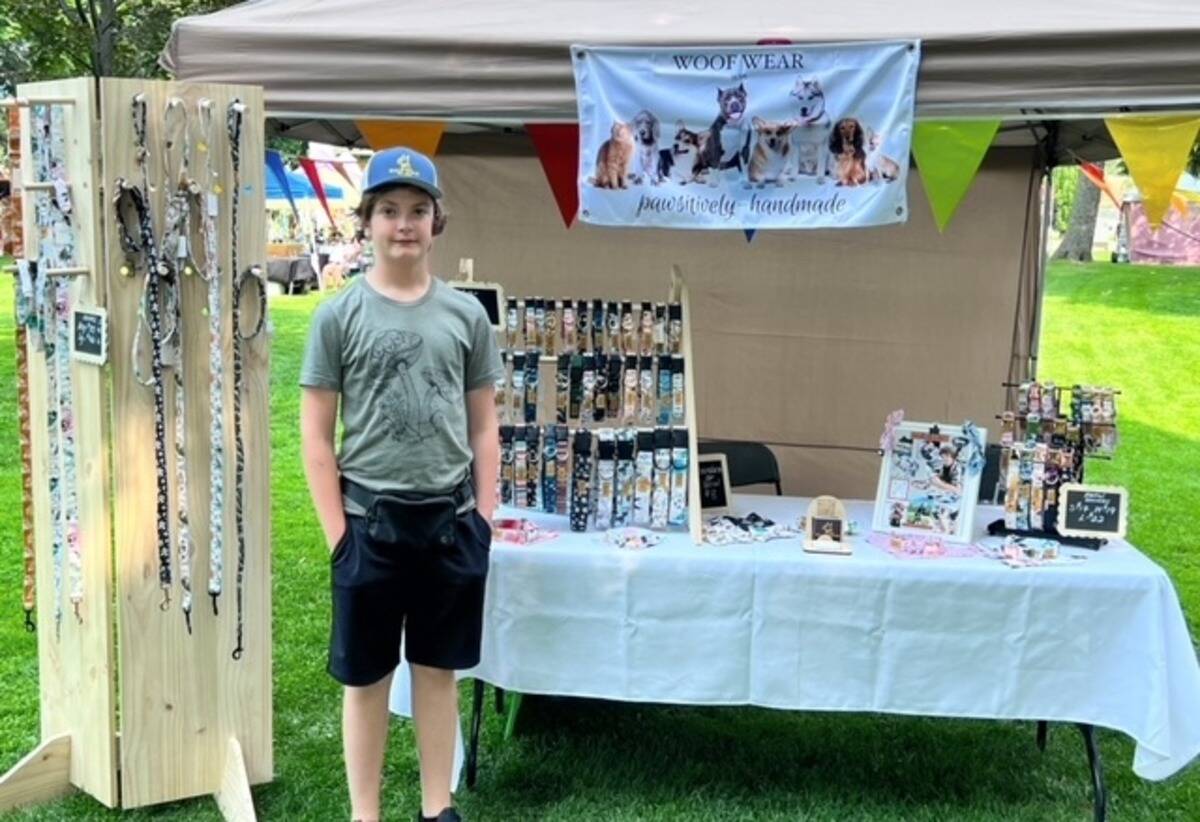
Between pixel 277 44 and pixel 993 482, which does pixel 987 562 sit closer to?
pixel 993 482

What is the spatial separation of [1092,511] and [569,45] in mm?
1638

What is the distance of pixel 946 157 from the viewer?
318 cm

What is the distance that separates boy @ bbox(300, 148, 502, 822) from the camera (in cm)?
226

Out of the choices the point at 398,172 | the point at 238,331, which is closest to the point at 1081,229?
the point at 238,331

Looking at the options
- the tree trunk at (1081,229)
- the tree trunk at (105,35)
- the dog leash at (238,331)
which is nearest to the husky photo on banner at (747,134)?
the dog leash at (238,331)

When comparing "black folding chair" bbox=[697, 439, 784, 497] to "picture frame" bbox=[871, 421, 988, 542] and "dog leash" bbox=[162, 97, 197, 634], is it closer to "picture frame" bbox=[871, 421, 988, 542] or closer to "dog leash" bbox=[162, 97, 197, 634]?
"picture frame" bbox=[871, 421, 988, 542]

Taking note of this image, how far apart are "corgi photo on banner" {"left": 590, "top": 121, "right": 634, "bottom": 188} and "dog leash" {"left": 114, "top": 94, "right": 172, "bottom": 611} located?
3.22ft

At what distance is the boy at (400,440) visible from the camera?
2258mm

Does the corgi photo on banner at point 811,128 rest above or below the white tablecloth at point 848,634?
above

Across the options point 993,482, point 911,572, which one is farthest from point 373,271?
point 993,482

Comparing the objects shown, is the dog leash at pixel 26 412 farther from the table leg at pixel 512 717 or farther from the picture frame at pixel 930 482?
the picture frame at pixel 930 482

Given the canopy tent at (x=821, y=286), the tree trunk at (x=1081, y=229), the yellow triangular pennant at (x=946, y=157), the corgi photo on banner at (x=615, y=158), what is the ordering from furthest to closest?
the tree trunk at (x=1081, y=229), the canopy tent at (x=821, y=286), the yellow triangular pennant at (x=946, y=157), the corgi photo on banner at (x=615, y=158)

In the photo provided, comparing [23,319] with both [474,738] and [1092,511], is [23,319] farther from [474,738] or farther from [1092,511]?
[1092,511]

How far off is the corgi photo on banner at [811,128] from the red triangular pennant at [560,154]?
90cm
